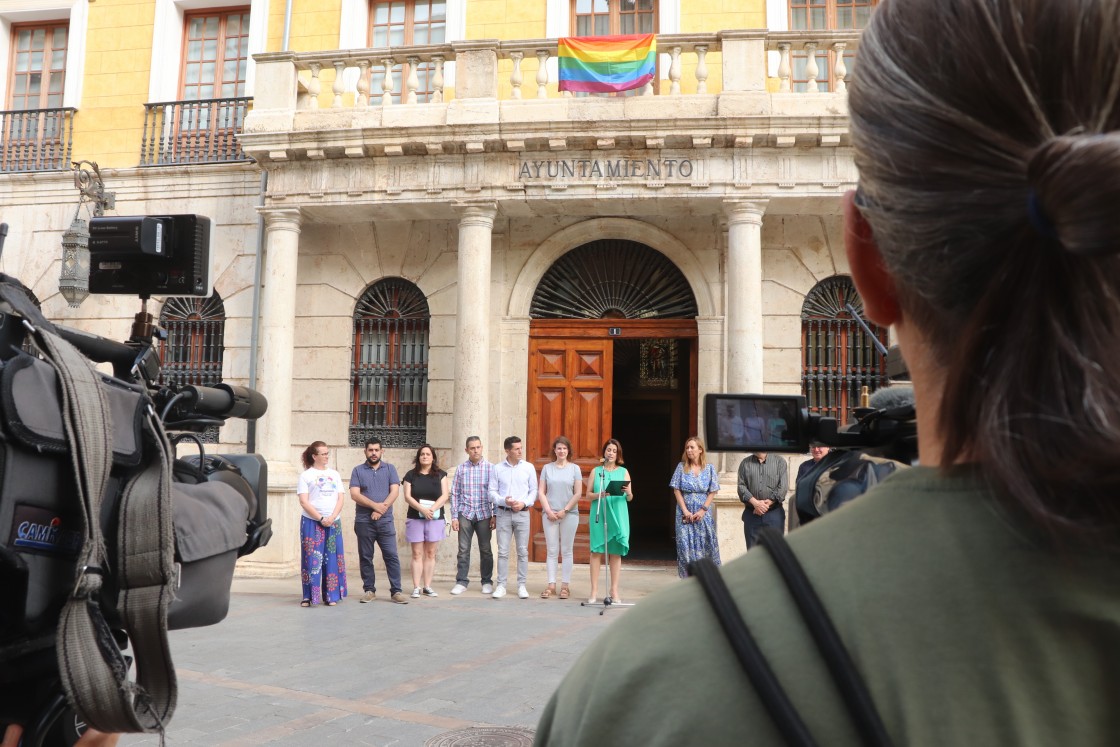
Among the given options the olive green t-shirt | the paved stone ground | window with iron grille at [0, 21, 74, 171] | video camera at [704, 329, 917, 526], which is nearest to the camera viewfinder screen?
video camera at [704, 329, 917, 526]

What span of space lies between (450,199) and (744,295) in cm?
421

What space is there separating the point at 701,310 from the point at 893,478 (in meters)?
12.6

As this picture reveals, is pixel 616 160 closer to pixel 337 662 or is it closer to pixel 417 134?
pixel 417 134

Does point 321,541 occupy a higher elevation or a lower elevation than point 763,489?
lower

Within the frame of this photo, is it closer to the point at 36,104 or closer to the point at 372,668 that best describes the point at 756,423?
the point at 372,668

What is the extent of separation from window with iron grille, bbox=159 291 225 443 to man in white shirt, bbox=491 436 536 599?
218 inches

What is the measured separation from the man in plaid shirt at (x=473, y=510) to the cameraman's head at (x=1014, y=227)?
1037 cm

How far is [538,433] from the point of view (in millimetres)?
13453

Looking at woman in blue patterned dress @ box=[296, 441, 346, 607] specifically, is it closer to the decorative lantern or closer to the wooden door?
the wooden door

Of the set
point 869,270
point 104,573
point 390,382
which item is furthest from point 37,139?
point 869,270

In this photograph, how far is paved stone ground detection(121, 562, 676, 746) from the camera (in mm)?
5117

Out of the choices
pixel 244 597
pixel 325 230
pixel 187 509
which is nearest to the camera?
pixel 187 509

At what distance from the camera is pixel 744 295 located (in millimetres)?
11922

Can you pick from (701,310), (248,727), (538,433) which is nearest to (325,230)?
(538,433)
